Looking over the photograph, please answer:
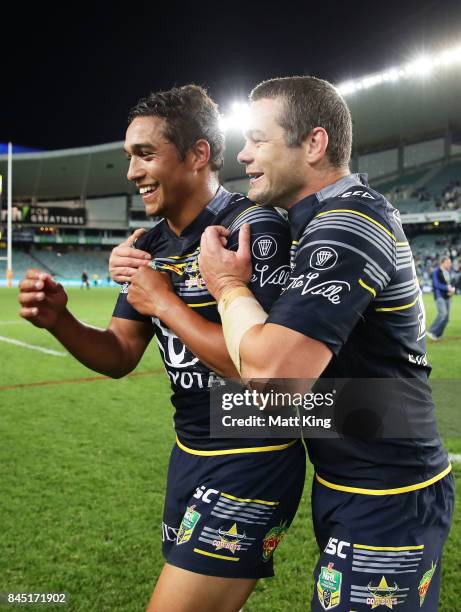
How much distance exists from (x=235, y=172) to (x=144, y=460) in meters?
51.4

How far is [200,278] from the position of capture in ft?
6.00

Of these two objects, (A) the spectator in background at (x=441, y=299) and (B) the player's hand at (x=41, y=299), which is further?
(A) the spectator in background at (x=441, y=299)

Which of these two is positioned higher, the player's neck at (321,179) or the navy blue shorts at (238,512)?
the player's neck at (321,179)

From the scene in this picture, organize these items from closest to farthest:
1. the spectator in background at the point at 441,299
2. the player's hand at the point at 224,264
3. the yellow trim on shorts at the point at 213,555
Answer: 1. the player's hand at the point at 224,264
2. the yellow trim on shorts at the point at 213,555
3. the spectator in background at the point at 441,299

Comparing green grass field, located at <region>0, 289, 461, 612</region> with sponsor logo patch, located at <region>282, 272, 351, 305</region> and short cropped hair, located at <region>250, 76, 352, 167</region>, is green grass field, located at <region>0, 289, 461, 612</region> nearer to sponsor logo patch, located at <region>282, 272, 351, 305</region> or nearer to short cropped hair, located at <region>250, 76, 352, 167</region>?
sponsor logo patch, located at <region>282, 272, 351, 305</region>

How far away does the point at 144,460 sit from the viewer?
4773mm

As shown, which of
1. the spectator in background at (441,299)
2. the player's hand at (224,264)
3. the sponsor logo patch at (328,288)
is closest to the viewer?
the sponsor logo patch at (328,288)

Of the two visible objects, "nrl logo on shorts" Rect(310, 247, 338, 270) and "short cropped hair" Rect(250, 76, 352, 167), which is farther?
Result: "short cropped hair" Rect(250, 76, 352, 167)

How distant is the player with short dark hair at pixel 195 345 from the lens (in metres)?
1.66

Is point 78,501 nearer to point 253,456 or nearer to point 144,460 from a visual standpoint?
point 144,460

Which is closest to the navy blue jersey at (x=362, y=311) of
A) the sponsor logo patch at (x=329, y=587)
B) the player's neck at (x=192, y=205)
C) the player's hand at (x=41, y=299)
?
the sponsor logo patch at (x=329, y=587)

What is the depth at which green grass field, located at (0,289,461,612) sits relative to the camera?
2.88 meters

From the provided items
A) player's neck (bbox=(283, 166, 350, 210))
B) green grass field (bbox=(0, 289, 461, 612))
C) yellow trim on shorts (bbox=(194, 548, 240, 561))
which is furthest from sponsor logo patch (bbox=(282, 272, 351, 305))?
green grass field (bbox=(0, 289, 461, 612))

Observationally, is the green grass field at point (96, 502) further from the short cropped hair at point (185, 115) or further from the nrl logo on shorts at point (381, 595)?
the short cropped hair at point (185, 115)
